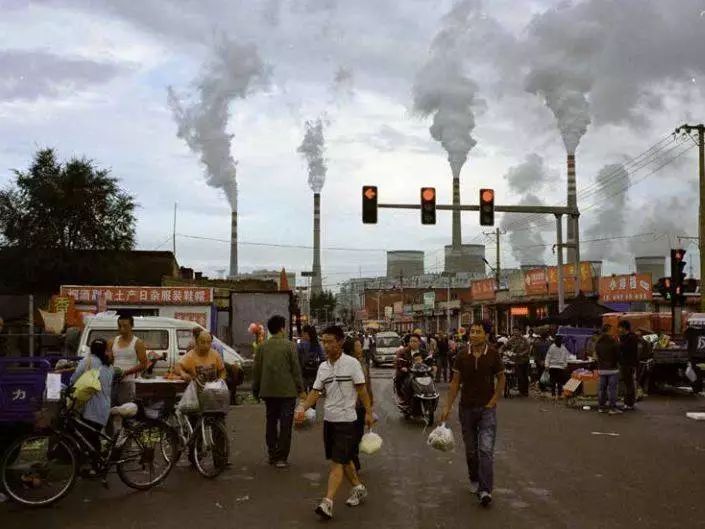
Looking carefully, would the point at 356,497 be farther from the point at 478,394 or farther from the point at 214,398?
the point at 214,398

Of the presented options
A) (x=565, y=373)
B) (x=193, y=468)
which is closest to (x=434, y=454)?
(x=193, y=468)

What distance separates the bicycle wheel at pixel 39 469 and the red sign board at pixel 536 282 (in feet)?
152

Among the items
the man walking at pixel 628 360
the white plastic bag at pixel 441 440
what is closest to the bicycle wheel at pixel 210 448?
the white plastic bag at pixel 441 440

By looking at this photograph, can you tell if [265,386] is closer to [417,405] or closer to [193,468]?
[193,468]

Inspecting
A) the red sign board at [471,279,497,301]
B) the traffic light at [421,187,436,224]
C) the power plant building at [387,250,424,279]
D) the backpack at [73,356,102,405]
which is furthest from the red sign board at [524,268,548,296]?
the power plant building at [387,250,424,279]

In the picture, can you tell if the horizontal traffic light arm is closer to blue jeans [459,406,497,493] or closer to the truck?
the truck

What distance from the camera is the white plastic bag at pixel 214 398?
9008 mm

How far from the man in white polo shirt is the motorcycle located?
21.2 feet

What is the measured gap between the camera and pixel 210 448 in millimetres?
9039

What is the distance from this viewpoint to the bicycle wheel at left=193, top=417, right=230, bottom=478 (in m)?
8.98

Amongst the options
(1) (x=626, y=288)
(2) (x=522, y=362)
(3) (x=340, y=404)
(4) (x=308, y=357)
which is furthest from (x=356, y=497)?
(1) (x=626, y=288)

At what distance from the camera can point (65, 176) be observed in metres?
39.6

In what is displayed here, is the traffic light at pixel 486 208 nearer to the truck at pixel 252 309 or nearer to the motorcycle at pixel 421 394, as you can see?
the motorcycle at pixel 421 394

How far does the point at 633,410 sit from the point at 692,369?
3.34 m
